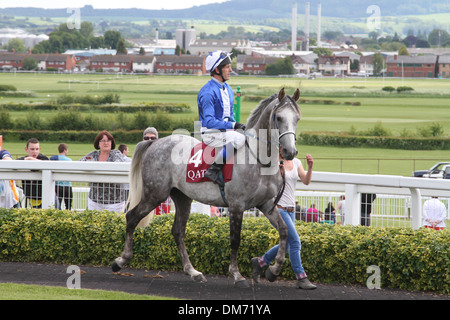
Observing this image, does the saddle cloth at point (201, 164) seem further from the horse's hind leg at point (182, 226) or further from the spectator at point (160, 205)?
the spectator at point (160, 205)

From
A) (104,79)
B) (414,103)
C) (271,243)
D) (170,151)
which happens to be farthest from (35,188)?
(104,79)

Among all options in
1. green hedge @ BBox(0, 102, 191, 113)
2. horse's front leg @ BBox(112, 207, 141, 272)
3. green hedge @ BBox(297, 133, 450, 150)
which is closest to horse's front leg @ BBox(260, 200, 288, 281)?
horse's front leg @ BBox(112, 207, 141, 272)

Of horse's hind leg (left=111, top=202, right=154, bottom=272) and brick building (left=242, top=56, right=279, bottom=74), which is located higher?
brick building (left=242, top=56, right=279, bottom=74)

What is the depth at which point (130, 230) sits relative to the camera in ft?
19.6

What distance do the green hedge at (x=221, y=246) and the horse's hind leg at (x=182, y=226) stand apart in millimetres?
223

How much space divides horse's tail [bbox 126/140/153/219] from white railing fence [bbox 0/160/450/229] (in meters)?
0.51

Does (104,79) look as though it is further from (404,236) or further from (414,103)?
(404,236)

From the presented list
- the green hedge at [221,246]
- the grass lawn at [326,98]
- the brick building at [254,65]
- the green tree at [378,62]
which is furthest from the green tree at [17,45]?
the green hedge at [221,246]

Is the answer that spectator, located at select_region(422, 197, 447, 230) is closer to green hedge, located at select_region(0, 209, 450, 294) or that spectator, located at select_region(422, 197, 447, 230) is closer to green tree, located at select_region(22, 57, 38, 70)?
green hedge, located at select_region(0, 209, 450, 294)

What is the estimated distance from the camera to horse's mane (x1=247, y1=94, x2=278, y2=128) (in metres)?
5.40

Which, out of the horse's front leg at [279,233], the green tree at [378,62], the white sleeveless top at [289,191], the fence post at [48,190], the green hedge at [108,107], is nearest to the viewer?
the horse's front leg at [279,233]

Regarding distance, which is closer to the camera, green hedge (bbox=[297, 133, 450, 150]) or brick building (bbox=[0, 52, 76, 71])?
green hedge (bbox=[297, 133, 450, 150])

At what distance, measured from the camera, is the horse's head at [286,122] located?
5004mm
